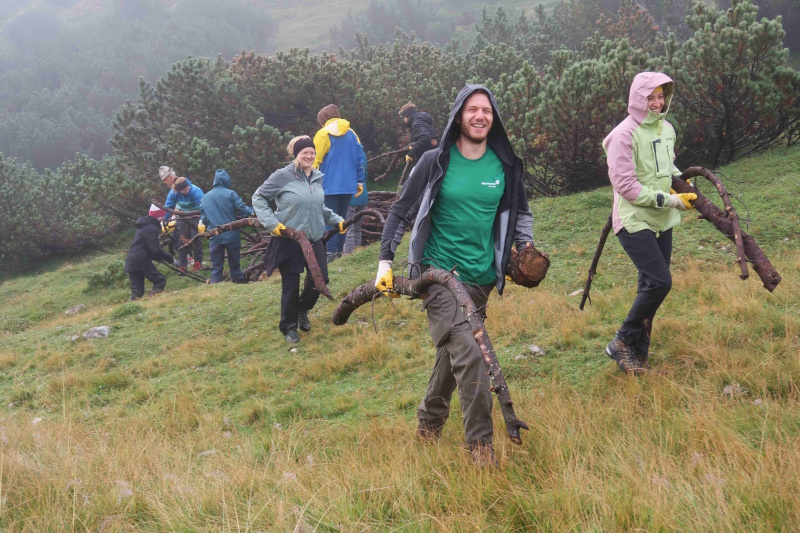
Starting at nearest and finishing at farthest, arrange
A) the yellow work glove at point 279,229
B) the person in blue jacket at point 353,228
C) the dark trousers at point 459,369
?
the dark trousers at point 459,369 < the yellow work glove at point 279,229 < the person in blue jacket at point 353,228

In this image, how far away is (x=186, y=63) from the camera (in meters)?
18.2

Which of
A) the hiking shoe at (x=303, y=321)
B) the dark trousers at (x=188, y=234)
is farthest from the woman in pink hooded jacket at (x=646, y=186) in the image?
the dark trousers at (x=188, y=234)

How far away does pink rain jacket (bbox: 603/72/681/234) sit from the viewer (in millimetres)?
4090

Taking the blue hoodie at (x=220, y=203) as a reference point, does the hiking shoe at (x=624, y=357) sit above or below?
below

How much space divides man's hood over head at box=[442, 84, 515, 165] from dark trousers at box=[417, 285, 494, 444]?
799 mm

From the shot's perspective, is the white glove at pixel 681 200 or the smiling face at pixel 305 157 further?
the smiling face at pixel 305 157

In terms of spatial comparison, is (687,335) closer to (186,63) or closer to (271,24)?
(186,63)

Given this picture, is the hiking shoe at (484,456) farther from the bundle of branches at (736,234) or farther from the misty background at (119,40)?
the misty background at (119,40)

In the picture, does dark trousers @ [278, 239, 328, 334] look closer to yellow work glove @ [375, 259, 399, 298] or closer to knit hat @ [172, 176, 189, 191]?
yellow work glove @ [375, 259, 399, 298]

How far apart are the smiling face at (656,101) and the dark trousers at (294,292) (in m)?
4.11

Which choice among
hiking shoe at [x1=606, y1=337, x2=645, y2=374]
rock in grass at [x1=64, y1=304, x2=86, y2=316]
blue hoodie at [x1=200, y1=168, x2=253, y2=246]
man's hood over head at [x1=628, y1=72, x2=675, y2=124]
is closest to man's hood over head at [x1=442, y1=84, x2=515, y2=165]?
man's hood over head at [x1=628, y1=72, x2=675, y2=124]

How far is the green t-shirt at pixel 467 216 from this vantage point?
3.46 meters

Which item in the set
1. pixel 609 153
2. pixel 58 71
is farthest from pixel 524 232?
pixel 58 71

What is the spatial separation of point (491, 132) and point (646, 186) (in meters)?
1.32
